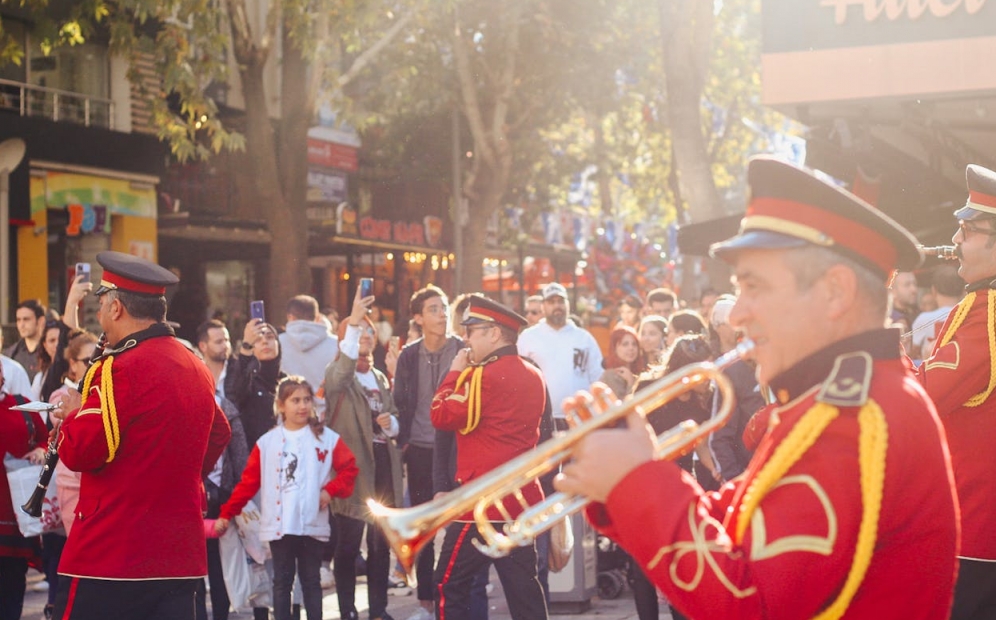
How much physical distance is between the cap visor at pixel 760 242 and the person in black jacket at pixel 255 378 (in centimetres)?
647

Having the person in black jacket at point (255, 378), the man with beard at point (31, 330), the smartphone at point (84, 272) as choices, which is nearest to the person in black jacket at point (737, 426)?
the person in black jacket at point (255, 378)

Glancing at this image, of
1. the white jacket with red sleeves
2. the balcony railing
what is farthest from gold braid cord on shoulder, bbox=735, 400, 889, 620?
the balcony railing

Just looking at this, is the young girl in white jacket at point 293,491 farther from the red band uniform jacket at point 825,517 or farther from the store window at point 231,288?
the store window at point 231,288

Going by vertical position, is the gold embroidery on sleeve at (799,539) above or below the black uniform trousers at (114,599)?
above

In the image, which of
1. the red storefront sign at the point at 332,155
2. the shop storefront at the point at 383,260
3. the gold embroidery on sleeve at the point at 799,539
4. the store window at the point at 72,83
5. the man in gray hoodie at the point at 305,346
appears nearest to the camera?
the gold embroidery on sleeve at the point at 799,539

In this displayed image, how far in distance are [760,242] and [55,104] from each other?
19.6 m

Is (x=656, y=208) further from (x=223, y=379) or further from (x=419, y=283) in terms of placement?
(x=223, y=379)

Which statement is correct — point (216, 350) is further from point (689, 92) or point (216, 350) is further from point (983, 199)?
point (689, 92)

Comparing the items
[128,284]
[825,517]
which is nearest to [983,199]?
[825,517]

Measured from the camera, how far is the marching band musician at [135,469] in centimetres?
497

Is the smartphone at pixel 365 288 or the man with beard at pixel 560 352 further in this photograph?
the man with beard at pixel 560 352

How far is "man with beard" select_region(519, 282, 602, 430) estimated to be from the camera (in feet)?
36.4

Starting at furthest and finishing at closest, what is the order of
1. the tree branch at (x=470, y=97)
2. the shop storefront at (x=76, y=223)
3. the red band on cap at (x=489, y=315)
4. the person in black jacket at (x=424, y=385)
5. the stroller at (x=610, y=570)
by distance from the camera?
the tree branch at (x=470, y=97) < the shop storefront at (x=76, y=223) < the stroller at (x=610, y=570) < the person in black jacket at (x=424, y=385) < the red band on cap at (x=489, y=315)

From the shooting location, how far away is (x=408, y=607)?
958 centimetres
